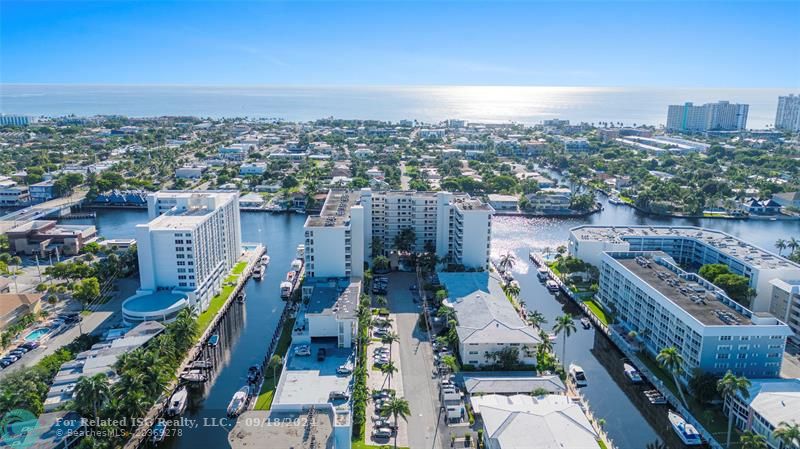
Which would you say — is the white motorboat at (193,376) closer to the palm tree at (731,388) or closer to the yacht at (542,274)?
the palm tree at (731,388)

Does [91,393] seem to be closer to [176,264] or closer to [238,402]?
[238,402]

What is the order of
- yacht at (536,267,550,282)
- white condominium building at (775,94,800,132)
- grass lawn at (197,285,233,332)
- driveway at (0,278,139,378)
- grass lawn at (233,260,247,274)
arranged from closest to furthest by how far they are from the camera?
1. driveway at (0,278,139,378)
2. grass lawn at (197,285,233,332)
3. grass lawn at (233,260,247,274)
4. yacht at (536,267,550,282)
5. white condominium building at (775,94,800,132)

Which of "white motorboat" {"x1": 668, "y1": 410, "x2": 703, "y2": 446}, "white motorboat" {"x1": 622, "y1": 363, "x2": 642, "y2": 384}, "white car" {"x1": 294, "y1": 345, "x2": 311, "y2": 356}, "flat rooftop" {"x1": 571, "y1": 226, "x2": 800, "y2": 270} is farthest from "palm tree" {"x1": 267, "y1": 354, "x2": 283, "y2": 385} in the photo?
"flat rooftop" {"x1": 571, "y1": 226, "x2": 800, "y2": 270}

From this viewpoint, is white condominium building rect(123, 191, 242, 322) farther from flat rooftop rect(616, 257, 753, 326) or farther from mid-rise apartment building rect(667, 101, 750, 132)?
mid-rise apartment building rect(667, 101, 750, 132)

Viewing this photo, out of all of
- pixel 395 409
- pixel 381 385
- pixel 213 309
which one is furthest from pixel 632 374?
pixel 213 309

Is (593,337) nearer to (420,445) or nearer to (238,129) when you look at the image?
(420,445)

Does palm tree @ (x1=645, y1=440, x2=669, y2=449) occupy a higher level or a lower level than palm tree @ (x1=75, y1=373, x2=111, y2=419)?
lower

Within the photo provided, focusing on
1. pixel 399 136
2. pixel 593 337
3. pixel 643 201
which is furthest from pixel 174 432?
pixel 399 136
